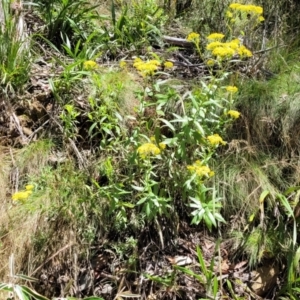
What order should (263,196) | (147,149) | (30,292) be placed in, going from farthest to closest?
(263,196) < (147,149) < (30,292)

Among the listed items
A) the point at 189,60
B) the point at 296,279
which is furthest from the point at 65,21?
the point at 296,279

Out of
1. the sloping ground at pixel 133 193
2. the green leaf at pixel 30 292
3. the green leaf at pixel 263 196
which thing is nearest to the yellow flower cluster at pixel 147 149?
the sloping ground at pixel 133 193

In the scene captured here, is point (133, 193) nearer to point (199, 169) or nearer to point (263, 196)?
point (199, 169)

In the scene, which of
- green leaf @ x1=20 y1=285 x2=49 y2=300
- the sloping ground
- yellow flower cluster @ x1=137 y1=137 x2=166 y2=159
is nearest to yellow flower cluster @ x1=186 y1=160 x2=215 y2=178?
the sloping ground

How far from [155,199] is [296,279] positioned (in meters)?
0.75

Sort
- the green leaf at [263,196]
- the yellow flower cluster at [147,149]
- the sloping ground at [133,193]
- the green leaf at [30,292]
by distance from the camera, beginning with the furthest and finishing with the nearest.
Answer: the green leaf at [263,196]
the sloping ground at [133,193]
the yellow flower cluster at [147,149]
the green leaf at [30,292]

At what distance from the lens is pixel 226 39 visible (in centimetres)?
359

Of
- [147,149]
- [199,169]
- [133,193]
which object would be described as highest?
[147,149]

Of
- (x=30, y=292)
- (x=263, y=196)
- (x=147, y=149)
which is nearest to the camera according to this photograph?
(x=30, y=292)

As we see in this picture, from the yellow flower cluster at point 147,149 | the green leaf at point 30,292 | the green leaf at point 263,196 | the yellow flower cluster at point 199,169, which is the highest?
the yellow flower cluster at point 147,149

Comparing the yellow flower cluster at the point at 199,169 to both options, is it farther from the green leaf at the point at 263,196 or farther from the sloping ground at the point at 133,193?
the green leaf at the point at 263,196

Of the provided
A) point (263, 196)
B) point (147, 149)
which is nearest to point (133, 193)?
point (147, 149)

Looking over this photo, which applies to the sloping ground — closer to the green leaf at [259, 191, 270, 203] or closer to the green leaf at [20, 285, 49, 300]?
the green leaf at [259, 191, 270, 203]

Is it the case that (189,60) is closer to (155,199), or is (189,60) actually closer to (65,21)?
(65,21)
